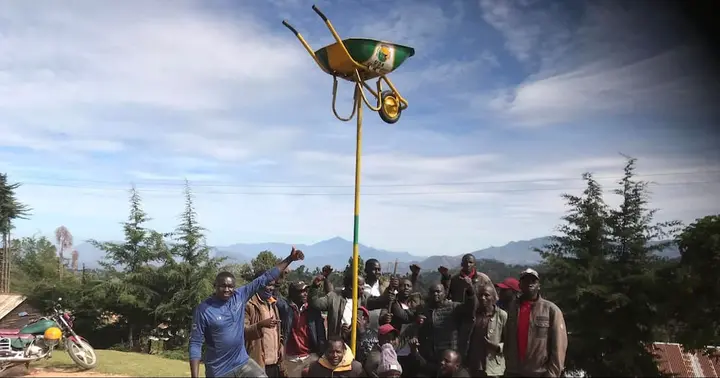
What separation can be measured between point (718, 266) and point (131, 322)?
19.8 metres

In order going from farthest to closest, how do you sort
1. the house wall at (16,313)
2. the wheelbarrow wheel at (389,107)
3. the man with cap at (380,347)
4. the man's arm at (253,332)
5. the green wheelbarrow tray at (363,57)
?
the house wall at (16,313), the wheelbarrow wheel at (389,107), the green wheelbarrow tray at (363,57), the man's arm at (253,332), the man with cap at (380,347)

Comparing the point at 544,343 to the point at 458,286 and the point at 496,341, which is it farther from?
the point at 458,286

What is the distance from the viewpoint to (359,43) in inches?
267

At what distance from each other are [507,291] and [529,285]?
3.08ft

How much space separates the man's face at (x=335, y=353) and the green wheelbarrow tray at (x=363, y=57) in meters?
3.67

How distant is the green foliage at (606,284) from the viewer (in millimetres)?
11539

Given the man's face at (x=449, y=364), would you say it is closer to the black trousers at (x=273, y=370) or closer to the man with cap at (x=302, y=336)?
the man with cap at (x=302, y=336)

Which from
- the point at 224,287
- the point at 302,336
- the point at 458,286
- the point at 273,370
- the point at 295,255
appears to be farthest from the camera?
the point at 458,286

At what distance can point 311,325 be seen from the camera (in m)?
6.68

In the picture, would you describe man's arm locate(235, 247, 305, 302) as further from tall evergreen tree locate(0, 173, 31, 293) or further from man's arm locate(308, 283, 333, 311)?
Result: tall evergreen tree locate(0, 173, 31, 293)

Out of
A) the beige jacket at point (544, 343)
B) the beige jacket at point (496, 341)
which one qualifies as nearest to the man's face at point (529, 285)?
the beige jacket at point (544, 343)

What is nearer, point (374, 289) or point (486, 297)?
point (486, 297)

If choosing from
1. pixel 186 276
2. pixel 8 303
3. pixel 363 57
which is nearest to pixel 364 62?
pixel 363 57

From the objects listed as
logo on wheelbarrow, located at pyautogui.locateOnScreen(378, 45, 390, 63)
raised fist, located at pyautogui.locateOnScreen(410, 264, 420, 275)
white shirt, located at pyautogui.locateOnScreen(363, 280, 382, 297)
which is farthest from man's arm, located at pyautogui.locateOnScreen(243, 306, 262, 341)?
logo on wheelbarrow, located at pyautogui.locateOnScreen(378, 45, 390, 63)
